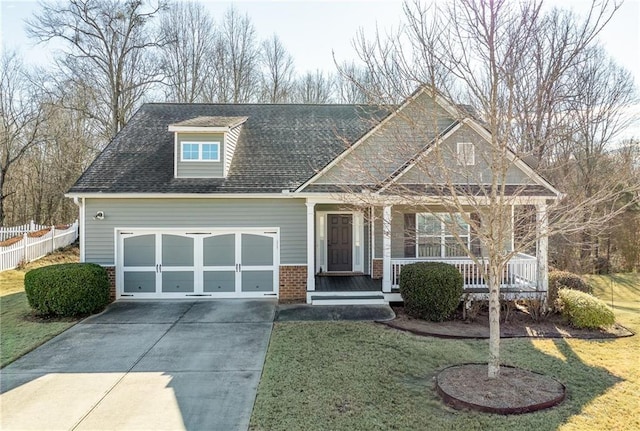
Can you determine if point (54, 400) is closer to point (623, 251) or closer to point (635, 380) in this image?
point (635, 380)

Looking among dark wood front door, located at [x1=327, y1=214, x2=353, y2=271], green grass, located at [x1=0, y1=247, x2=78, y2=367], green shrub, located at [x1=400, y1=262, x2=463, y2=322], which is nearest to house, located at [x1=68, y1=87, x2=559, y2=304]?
dark wood front door, located at [x1=327, y1=214, x2=353, y2=271]

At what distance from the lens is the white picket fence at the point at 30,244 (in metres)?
15.8

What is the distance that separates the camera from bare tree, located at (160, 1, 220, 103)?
2511 cm

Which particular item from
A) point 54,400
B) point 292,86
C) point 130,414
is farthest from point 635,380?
point 292,86

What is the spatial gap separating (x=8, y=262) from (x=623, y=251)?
28.2 m

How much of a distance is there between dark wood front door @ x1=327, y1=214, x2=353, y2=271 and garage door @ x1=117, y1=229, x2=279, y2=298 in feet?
7.94

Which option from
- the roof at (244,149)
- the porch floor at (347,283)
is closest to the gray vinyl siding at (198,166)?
the roof at (244,149)

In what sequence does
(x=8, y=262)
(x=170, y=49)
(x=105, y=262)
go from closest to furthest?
(x=105, y=262)
(x=8, y=262)
(x=170, y=49)

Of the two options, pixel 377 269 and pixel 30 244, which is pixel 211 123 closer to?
pixel 377 269

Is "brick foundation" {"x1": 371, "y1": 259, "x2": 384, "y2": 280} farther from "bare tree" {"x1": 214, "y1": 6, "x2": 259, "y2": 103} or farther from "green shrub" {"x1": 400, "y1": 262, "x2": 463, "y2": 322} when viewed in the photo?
"bare tree" {"x1": 214, "y1": 6, "x2": 259, "y2": 103}

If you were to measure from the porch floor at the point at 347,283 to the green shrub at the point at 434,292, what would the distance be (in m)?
1.71

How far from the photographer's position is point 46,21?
2097 centimetres

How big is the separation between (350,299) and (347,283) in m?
1.23

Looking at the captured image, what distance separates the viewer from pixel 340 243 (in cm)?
1359
